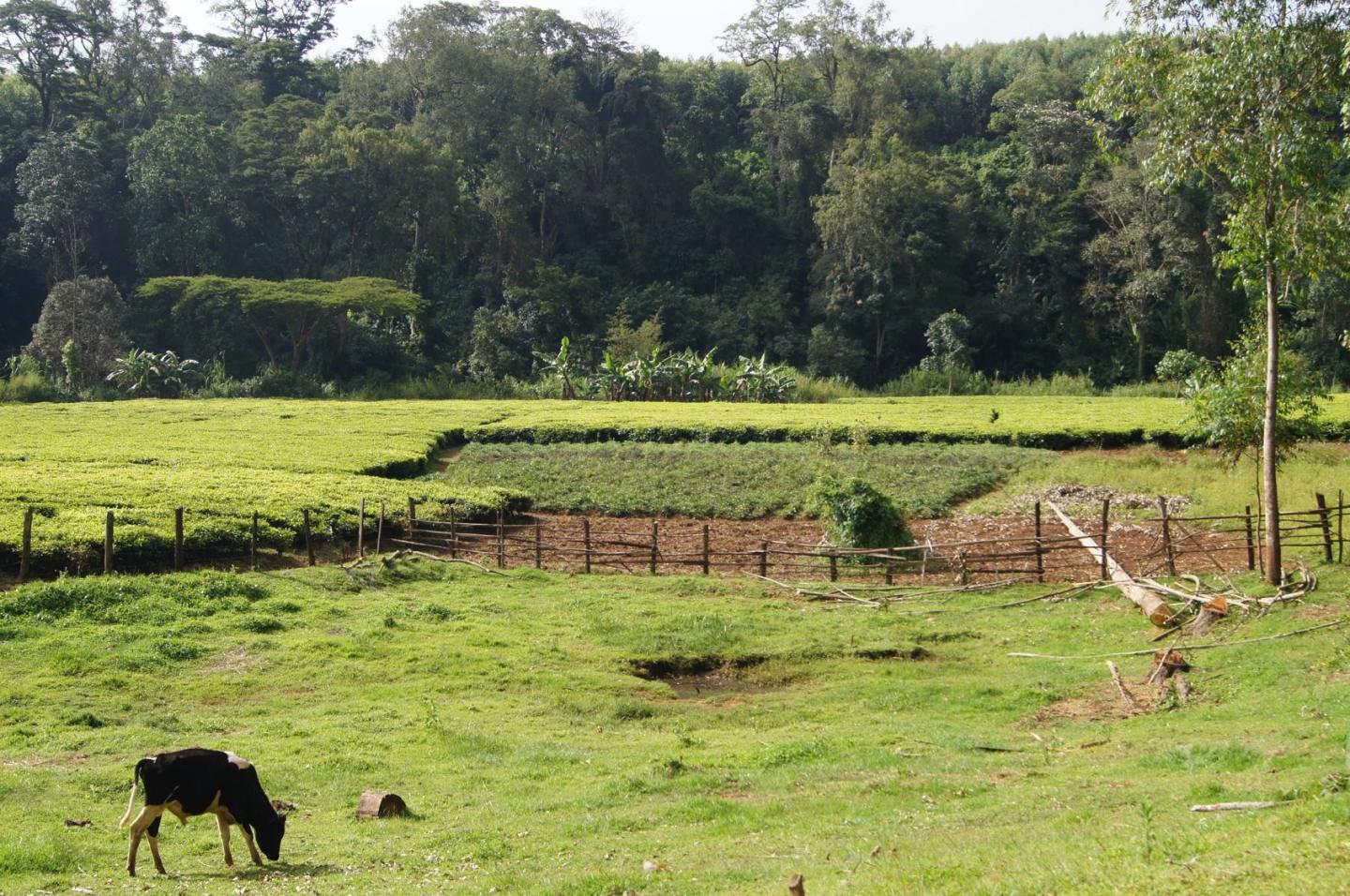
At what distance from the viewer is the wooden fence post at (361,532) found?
24.5m

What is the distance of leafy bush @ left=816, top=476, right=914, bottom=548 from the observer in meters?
25.5

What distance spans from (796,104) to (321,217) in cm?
2838

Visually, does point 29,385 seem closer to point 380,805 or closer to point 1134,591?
point 1134,591

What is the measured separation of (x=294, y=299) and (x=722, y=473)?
3190cm

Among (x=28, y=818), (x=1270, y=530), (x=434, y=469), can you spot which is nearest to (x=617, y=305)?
(x=434, y=469)

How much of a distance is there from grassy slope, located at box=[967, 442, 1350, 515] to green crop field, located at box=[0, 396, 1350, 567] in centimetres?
283

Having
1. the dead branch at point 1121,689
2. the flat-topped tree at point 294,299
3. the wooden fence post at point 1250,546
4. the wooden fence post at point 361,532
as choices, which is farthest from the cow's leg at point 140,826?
the flat-topped tree at point 294,299

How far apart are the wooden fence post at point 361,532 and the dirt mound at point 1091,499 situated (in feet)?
48.6

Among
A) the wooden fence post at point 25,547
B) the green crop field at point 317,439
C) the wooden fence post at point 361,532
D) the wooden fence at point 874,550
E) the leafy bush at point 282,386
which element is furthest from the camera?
the leafy bush at point 282,386

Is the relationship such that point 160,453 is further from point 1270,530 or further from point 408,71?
point 408,71

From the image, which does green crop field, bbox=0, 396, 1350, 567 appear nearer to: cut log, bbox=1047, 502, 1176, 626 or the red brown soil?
the red brown soil

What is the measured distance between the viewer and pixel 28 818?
1103 cm

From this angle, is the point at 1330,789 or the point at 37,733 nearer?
the point at 1330,789

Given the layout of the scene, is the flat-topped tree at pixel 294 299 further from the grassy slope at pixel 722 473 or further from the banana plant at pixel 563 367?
the grassy slope at pixel 722 473
